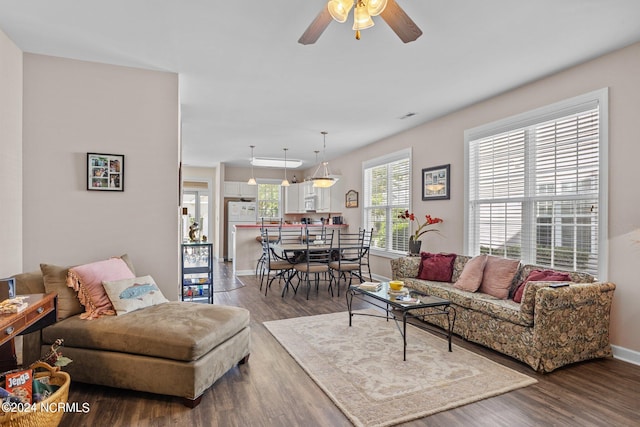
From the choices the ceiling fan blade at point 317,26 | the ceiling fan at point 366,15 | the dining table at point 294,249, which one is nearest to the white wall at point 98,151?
the dining table at point 294,249

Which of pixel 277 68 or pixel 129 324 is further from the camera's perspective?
pixel 277 68

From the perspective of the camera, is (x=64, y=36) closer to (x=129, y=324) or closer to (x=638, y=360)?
(x=129, y=324)

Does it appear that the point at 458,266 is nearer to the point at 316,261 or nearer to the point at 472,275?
the point at 472,275

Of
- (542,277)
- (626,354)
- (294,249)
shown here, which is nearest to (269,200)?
(294,249)

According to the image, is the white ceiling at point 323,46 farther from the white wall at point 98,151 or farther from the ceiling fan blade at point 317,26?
the ceiling fan blade at point 317,26

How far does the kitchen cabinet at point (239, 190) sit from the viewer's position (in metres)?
9.60

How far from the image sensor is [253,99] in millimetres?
4379

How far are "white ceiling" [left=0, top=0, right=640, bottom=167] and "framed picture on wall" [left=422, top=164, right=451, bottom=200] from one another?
87 centimetres

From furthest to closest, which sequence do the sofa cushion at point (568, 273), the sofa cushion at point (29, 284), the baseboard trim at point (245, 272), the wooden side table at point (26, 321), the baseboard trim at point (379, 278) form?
the baseboard trim at point (245, 272) → the baseboard trim at point (379, 278) → the sofa cushion at point (568, 273) → the sofa cushion at point (29, 284) → the wooden side table at point (26, 321)

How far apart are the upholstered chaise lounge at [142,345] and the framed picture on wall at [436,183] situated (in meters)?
3.54

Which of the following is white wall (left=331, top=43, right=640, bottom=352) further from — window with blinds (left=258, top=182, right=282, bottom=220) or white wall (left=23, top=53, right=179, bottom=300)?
window with blinds (left=258, top=182, right=282, bottom=220)

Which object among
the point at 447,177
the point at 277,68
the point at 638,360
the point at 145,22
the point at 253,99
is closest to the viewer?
the point at 145,22

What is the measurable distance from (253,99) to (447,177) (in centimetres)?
284

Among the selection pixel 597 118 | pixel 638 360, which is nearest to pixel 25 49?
pixel 597 118
